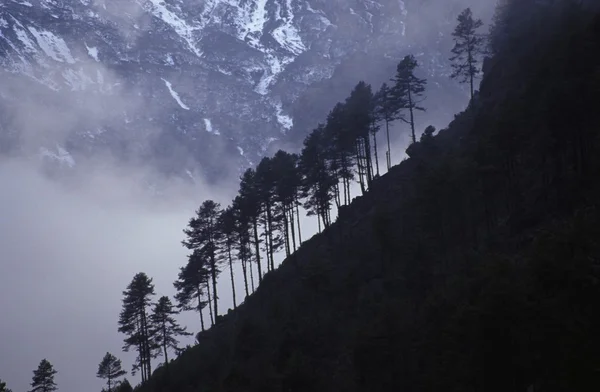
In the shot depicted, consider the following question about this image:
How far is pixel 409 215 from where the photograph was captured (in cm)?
4981

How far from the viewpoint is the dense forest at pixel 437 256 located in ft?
85.1

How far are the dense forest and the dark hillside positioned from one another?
109 millimetres

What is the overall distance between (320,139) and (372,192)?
7.29 metres

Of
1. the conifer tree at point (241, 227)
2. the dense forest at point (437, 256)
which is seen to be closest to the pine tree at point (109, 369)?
the dense forest at point (437, 256)

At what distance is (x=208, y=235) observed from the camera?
58562 millimetres

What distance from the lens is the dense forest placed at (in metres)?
25.9

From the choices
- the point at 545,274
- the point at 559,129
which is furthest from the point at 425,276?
the point at 545,274

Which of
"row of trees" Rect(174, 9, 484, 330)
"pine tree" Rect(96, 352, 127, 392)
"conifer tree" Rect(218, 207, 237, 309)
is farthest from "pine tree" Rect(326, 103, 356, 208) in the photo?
"pine tree" Rect(96, 352, 127, 392)

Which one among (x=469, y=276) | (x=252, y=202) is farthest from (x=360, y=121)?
(x=469, y=276)

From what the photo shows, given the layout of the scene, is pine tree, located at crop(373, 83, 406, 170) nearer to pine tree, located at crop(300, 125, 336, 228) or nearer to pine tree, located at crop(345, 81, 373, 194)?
pine tree, located at crop(345, 81, 373, 194)

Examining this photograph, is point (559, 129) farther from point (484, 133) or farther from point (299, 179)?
point (299, 179)

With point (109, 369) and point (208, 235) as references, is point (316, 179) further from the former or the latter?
point (109, 369)

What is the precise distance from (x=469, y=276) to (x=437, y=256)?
28.5 feet

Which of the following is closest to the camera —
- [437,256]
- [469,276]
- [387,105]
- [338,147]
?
[469,276]
